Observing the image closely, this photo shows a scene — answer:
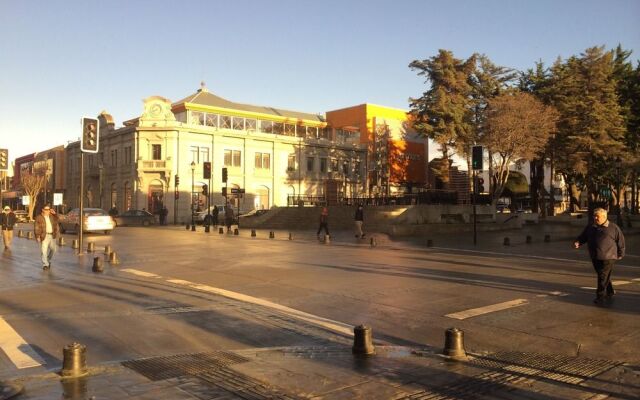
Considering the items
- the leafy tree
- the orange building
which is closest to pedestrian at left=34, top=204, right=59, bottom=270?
the leafy tree

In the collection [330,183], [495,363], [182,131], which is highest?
[182,131]

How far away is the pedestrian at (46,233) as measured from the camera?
1370 cm

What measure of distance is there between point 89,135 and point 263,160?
40543 mm

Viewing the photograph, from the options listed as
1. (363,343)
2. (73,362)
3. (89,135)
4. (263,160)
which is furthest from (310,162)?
(73,362)

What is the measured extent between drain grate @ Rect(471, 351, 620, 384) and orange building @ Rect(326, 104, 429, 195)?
56264 millimetres

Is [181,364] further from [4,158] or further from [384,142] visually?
[384,142]

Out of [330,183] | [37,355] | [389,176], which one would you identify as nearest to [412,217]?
[330,183]

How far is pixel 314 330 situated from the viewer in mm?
7215

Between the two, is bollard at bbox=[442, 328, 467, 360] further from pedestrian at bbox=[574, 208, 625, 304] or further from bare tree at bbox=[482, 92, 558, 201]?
bare tree at bbox=[482, 92, 558, 201]

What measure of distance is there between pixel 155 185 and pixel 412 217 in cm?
2803

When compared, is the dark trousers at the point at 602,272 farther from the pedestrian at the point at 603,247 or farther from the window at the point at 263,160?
the window at the point at 263,160

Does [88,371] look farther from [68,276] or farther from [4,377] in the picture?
[68,276]

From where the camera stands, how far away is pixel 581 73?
133 ft

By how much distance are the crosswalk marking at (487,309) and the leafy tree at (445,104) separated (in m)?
35.3
